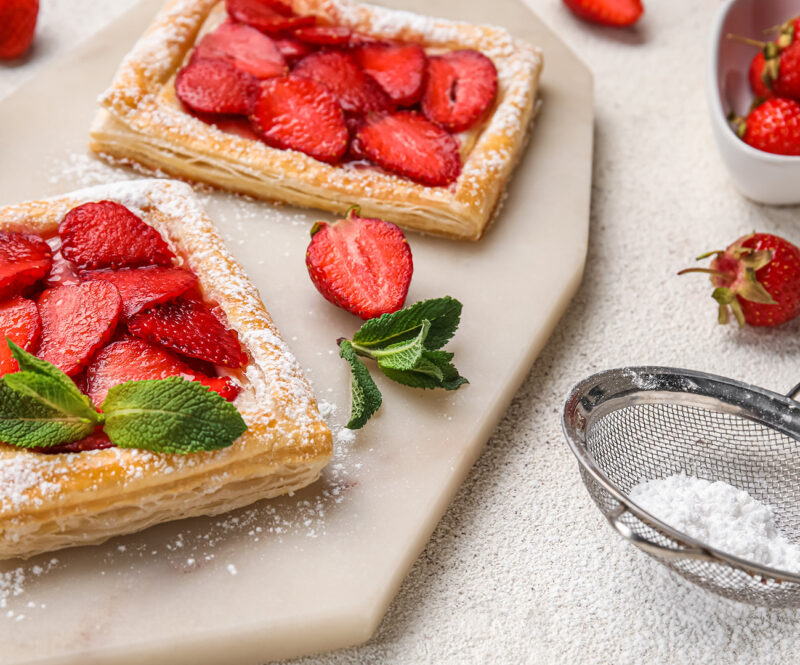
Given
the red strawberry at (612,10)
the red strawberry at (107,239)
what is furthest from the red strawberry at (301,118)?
the red strawberry at (612,10)

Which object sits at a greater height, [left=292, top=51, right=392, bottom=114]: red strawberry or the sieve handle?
the sieve handle

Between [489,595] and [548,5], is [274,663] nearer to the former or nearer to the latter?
[489,595]

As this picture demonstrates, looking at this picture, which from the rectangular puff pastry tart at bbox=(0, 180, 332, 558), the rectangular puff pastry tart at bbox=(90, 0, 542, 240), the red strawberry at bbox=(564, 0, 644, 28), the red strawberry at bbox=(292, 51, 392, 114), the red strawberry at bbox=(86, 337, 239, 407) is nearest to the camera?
the rectangular puff pastry tart at bbox=(0, 180, 332, 558)

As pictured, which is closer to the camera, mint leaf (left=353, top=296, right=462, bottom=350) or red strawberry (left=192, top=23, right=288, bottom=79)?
mint leaf (left=353, top=296, right=462, bottom=350)

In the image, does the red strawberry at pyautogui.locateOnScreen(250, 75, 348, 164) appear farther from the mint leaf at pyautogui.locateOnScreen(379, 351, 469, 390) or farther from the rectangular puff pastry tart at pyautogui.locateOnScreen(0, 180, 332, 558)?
the mint leaf at pyautogui.locateOnScreen(379, 351, 469, 390)

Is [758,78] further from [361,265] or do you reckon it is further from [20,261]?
[20,261]

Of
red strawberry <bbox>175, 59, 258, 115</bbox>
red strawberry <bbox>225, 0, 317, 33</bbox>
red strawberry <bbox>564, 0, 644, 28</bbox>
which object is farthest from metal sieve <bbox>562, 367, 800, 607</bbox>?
red strawberry <bbox>564, 0, 644, 28</bbox>

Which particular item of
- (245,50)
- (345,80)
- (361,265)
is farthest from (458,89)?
(361,265)
